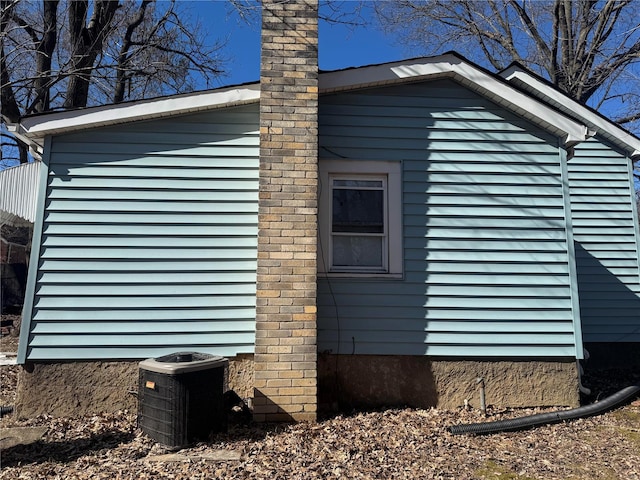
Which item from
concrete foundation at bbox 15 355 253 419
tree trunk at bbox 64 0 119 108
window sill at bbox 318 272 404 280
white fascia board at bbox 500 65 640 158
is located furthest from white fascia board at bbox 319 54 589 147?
tree trunk at bbox 64 0 119 108

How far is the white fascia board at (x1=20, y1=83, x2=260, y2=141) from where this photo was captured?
5.02 metres

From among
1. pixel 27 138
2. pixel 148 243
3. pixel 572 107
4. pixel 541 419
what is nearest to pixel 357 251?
pixel 148 243

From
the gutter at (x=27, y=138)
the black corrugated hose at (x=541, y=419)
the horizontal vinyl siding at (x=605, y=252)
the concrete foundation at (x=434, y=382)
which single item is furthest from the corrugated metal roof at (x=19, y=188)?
the horizontal vinyl siding at (x=605, y=252)

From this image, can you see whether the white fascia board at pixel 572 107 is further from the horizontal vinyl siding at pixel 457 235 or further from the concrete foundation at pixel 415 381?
the concrete foundation at pixel 415 381

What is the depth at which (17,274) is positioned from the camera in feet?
51.9

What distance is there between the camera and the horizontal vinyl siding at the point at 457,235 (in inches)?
207

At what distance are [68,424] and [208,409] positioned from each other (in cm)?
168

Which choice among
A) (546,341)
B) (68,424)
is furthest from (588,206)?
(68,424)

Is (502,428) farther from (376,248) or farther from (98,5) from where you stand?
(98,5)

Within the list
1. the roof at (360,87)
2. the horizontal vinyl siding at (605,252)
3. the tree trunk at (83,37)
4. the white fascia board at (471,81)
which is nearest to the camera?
the roof at (360,87)

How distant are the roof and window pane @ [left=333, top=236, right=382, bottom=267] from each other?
1.85 meters

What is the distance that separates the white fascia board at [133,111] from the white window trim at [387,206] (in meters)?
1.28

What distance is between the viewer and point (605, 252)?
7.86 metres

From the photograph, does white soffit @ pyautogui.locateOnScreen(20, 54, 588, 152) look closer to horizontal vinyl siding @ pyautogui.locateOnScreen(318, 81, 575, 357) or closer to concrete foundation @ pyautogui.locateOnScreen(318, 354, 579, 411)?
horizontal vinyl siding @ pyautogui.locateOnScreen(318, 81, 575, 357)
